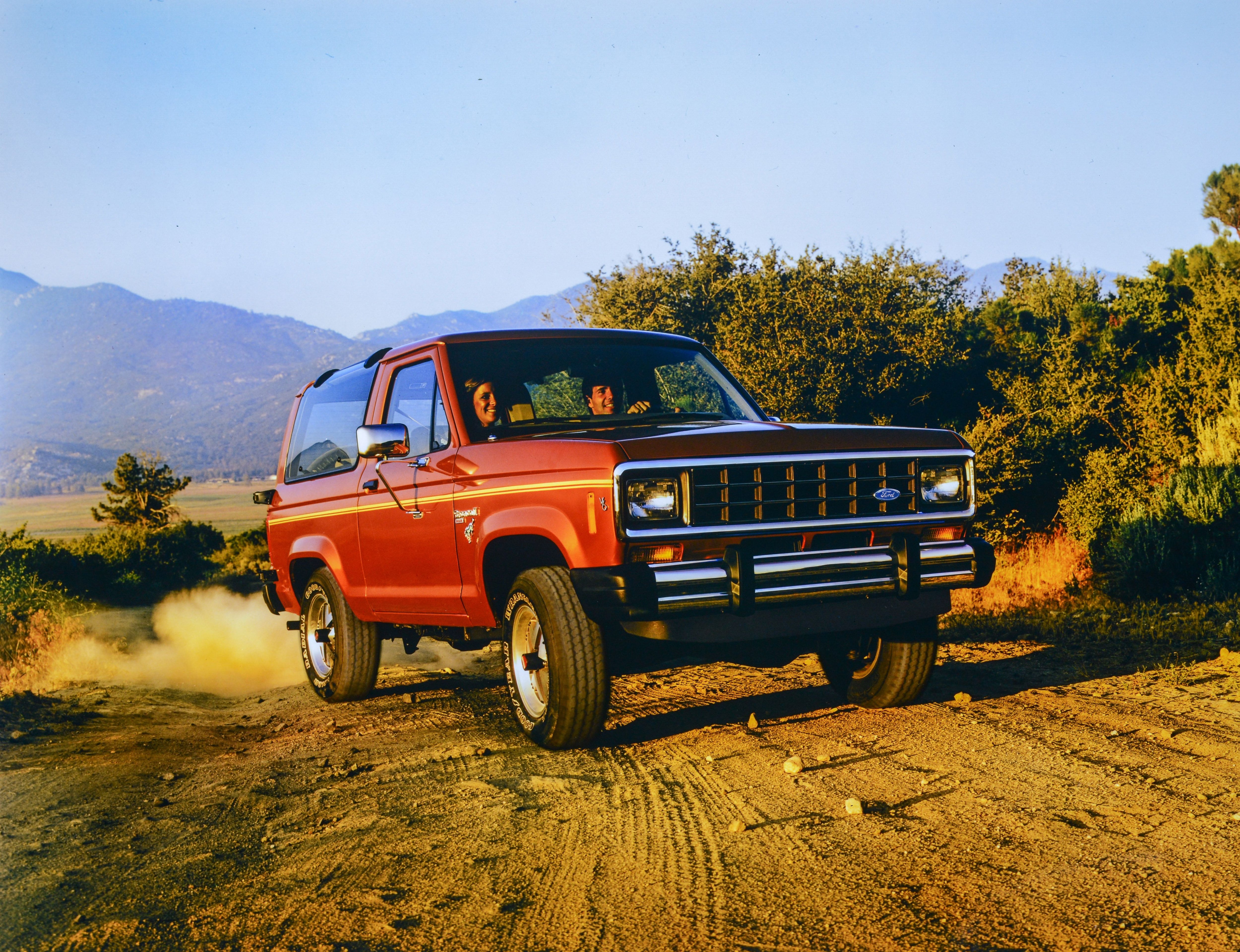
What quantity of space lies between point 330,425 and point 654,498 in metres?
3.94

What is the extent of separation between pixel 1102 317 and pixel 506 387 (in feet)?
68.8

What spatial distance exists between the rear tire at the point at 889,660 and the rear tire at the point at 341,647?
130 inches

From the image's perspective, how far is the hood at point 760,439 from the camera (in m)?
4.95

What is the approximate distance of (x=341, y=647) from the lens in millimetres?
7766

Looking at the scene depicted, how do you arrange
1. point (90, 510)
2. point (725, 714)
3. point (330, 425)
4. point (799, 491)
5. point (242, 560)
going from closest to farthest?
point (799, 491) < point (725, 714) < point (330, 425) < point (242, 560) < point (90, 510)

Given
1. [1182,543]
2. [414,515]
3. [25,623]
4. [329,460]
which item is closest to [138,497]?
[25,623]

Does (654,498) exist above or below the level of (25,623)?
above

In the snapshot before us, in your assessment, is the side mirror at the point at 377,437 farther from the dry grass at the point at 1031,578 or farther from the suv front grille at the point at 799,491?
the dry grass at the point at 1031,578

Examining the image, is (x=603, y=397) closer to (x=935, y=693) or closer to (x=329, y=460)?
(x=329, y=460)

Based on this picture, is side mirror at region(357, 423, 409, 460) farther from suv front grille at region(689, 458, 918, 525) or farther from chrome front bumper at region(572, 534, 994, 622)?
suv front grille at region(689, 458, 918, 525)

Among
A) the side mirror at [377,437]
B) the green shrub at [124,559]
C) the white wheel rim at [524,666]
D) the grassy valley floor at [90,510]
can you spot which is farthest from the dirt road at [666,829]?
the grassy valley floor at [90,510]

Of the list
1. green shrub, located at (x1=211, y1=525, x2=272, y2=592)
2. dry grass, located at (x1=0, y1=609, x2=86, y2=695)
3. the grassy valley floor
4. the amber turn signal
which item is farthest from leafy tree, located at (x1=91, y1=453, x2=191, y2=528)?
the amber turn signal

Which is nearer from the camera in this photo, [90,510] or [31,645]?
[31,645]

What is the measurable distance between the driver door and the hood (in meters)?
0.82
